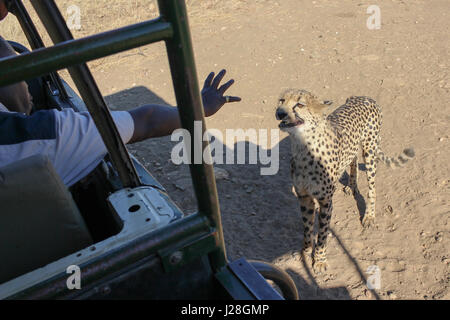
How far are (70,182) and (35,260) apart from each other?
423 mm

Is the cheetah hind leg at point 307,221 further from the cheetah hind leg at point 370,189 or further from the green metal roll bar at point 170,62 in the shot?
the green metal roll bar at point 170,62

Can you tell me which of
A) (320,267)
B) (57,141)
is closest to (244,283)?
(57,141)

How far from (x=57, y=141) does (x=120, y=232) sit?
542mm

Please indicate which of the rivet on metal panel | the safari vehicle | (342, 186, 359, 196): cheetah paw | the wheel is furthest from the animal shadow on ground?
the rivet on metal panel

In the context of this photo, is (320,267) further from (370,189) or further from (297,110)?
(297,110)

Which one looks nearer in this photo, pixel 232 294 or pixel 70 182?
pixel 232 294

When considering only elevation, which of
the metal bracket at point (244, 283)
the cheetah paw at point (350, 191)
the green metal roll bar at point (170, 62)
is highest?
the green metal roll bar at point (170, 62)

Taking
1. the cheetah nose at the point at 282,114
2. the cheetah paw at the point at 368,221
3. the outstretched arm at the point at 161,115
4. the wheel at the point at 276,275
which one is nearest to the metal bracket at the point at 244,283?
the wheel at the point at 276,275

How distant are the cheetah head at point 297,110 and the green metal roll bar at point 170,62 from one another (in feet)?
3.98

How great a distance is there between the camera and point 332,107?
4.28 metres

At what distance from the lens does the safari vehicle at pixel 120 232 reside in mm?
848

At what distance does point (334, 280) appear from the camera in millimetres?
2725
